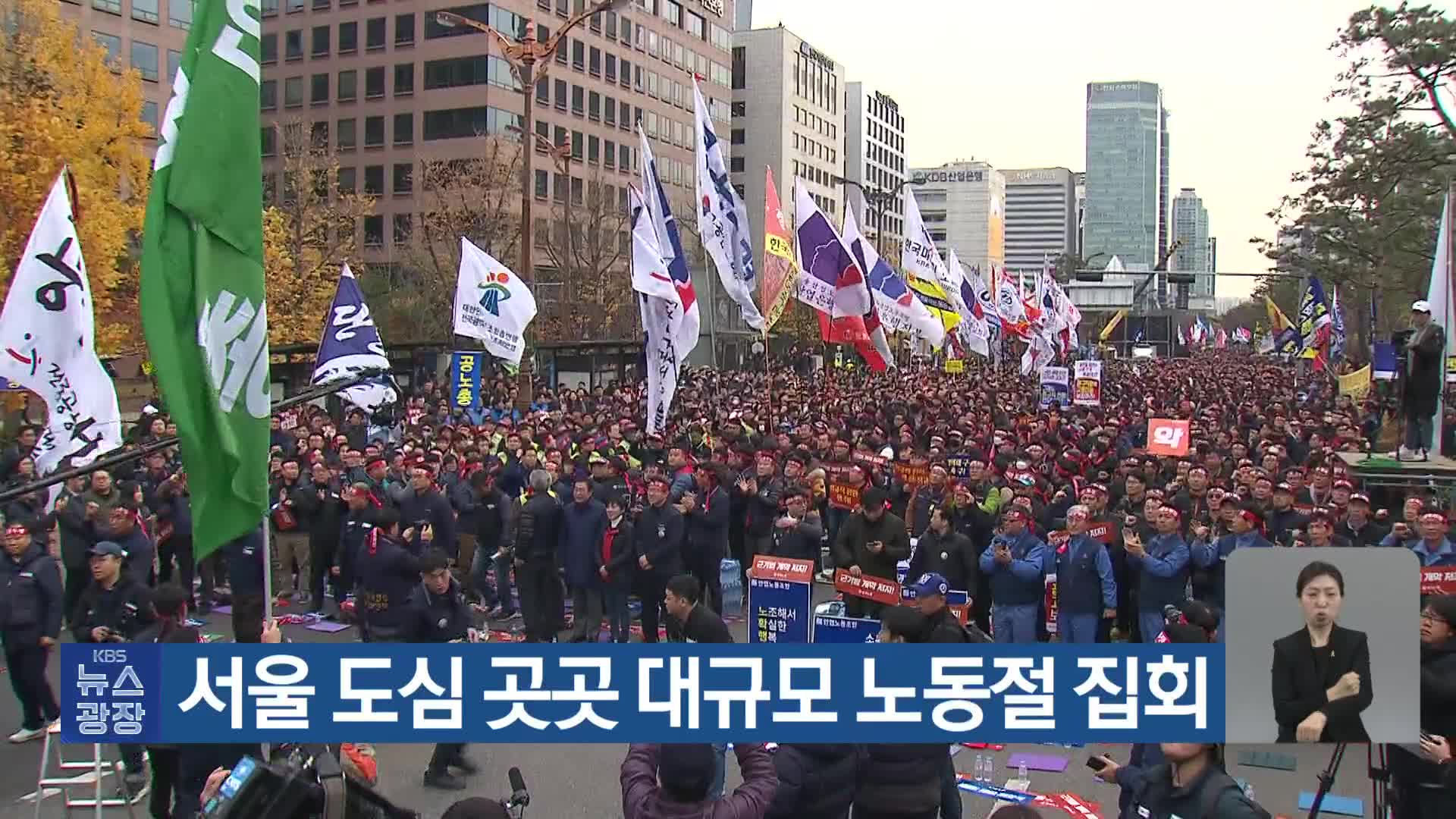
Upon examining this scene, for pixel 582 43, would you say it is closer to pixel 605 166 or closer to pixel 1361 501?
pixel 605 166

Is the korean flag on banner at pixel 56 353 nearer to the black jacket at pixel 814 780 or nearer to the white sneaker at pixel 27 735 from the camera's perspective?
the white sneaker at pixel 27 735

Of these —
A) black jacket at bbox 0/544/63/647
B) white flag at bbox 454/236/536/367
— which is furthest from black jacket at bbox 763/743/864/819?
white flag at bbox 454/236/536/367

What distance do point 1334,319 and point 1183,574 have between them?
3177cm

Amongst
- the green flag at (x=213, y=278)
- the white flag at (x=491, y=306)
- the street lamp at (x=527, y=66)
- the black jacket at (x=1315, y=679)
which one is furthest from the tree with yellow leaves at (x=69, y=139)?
the black jacket at (x=1315, y=679)

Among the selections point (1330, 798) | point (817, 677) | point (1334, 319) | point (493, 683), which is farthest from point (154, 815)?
point (1334, 319)

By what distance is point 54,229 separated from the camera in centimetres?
1009

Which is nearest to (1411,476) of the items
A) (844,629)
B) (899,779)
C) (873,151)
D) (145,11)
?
(844,629)

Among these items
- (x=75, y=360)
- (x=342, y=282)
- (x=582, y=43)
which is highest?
(x=582, y=43)

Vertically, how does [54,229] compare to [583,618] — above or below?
above

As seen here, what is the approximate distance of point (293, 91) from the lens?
2965 inches

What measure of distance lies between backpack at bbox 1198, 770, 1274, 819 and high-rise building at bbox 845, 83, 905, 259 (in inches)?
4599

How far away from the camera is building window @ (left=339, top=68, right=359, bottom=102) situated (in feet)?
239

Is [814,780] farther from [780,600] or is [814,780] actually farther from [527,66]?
[527,66]

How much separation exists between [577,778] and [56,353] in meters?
5.36
